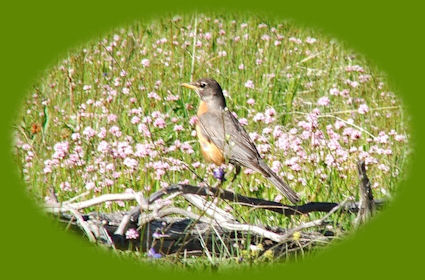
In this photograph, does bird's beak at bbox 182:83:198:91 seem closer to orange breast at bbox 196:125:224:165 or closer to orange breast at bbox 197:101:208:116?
orange breast at bbox 197:101:208:116

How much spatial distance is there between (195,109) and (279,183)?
1965 mm

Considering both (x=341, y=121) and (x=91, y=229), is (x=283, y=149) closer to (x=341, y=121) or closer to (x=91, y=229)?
(x=341, y=121)

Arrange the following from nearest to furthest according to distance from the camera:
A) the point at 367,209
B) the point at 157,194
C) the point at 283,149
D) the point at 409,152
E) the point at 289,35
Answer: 1. the point at 157,194
2. the point at 367,209
3. the point at 409,152
4. the point at 283,149
5. the point at 289,35

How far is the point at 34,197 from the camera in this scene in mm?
6473

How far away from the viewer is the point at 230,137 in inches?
297

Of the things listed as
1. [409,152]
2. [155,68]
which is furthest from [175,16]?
[409,152]

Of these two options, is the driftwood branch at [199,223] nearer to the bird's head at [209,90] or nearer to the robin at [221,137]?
the robin at [221,137]

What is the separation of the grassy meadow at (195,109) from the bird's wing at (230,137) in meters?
0.17

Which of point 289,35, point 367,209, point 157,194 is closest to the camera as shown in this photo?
point 157,194

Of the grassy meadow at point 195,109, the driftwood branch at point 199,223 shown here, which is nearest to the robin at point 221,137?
the grassy meadow at point 195,109

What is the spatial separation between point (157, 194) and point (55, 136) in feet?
8.09

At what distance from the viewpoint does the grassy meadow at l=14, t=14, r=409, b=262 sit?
23.2 feet

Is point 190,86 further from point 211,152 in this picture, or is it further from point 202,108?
point 211,152

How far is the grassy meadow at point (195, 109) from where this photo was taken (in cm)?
709
